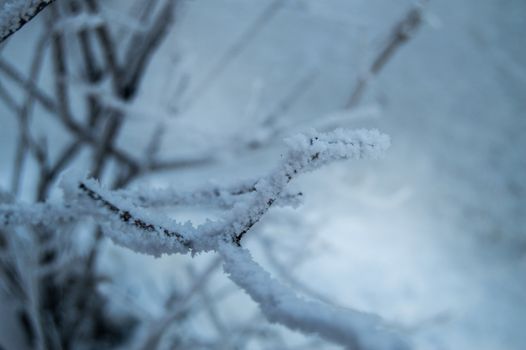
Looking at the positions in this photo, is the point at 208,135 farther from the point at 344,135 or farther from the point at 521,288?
the point at 521,288

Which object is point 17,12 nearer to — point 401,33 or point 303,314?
point 303,314

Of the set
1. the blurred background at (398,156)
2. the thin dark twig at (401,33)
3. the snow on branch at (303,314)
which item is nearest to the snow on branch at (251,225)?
the snow on branch at (303,314)

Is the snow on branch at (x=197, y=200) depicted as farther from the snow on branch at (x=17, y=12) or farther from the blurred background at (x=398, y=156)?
the blurred background at (x=398, y=156)

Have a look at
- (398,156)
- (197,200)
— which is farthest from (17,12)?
(398,156)

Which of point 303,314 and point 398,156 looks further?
point 398,156

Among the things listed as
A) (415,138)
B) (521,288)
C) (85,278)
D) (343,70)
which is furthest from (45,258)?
(521,288)
